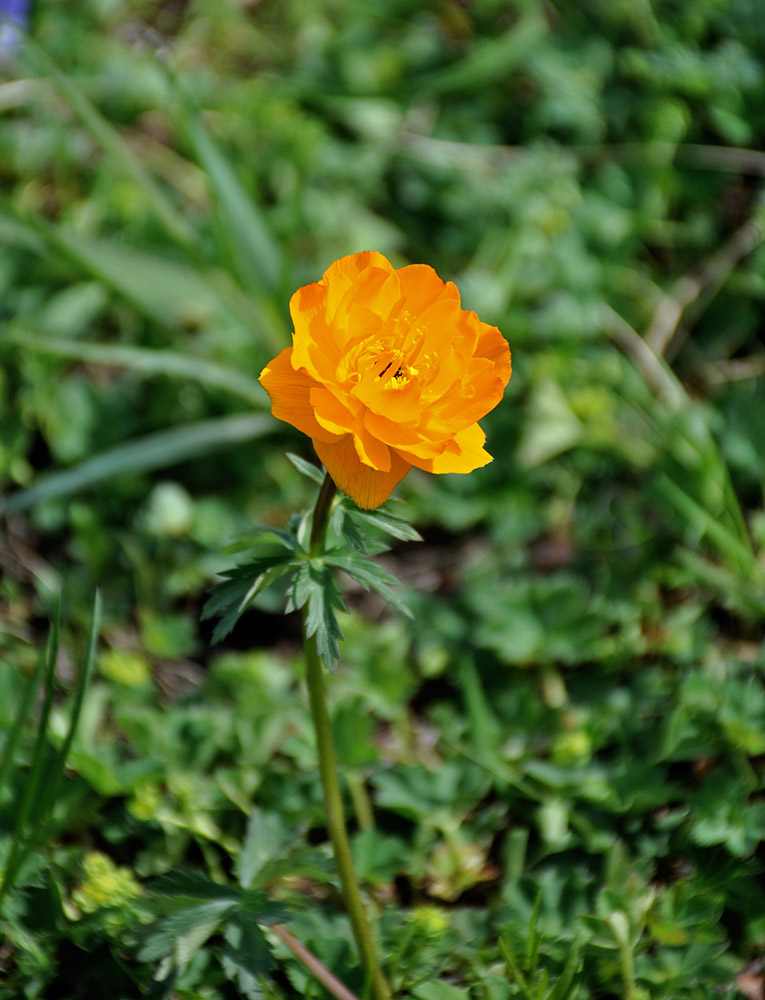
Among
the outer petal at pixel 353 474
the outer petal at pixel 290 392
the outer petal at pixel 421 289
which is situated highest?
the outer petal at pixel 421 289

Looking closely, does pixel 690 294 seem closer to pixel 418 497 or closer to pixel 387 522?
pixel 418 497

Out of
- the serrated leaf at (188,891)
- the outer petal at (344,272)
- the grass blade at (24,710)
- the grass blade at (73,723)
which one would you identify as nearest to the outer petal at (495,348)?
the outer petal at (344,272)

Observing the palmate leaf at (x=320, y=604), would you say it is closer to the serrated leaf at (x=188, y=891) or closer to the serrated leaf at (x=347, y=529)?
the serrated leaf at (x=347, y=529)

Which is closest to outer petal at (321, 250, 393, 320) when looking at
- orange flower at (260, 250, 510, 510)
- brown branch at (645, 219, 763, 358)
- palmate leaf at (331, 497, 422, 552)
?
orange flower at (260, 250, 510, 510)

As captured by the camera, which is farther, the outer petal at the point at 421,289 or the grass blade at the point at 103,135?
the grass blade at the point at 103,135

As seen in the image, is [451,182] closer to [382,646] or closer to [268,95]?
[268,95]

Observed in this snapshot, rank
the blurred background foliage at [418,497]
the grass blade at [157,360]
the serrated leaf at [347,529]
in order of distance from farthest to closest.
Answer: the grass blade at [157,360]
the blurred background foliage at [418,497]
the serrated leaf at [347,529]

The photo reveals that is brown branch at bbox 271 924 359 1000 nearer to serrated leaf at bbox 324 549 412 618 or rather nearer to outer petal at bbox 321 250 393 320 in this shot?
serrated leaf at bbox 324 549 412 618

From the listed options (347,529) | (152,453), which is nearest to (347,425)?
(347,529)
